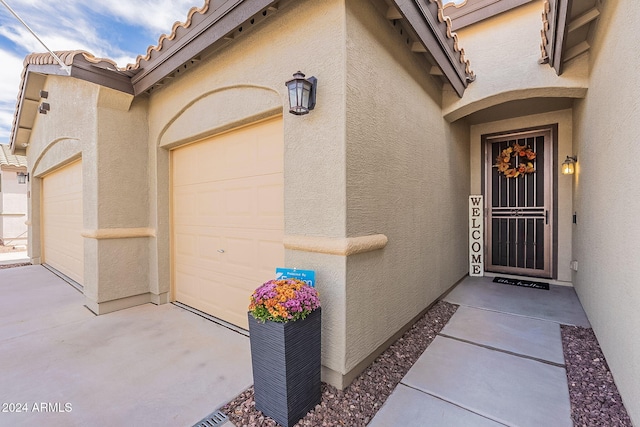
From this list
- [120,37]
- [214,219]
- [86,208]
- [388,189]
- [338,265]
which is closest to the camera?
[338,265]

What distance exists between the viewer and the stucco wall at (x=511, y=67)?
3678 millimetres

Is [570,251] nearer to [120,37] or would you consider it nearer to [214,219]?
[214,219]

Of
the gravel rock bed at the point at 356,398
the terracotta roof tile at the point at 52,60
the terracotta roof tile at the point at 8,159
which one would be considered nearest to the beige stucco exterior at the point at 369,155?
the gravel rock bed at the point at 356,398

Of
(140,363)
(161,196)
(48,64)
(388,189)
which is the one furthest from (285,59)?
(48,64)

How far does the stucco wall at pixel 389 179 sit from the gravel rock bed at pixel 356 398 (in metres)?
0.17

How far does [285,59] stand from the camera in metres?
2.65

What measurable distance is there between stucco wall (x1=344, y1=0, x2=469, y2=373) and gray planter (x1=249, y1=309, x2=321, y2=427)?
37 centimetres

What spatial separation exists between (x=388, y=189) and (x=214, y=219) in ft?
7.53

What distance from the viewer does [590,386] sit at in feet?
7.62

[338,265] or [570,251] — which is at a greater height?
[338,265]

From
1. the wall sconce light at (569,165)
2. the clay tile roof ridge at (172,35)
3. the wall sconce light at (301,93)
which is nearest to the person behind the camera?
the wall sconce light at (301,93)

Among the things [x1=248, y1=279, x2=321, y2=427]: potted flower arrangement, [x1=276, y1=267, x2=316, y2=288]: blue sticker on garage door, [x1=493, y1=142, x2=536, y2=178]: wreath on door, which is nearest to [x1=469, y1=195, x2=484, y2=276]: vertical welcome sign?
[x1=493, y1=142, x2=536, y2=178]: wreath on door

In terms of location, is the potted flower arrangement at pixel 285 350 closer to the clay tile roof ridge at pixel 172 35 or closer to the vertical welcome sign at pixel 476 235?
the clay tile roof ridge at pixel 172 35

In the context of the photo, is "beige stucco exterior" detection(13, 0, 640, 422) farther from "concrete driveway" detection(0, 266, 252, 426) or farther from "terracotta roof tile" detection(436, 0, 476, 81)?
"concrete driveway" detection(0, 266, 252, 426)
